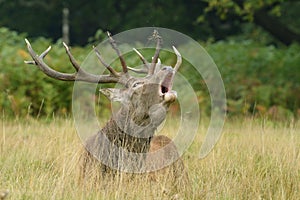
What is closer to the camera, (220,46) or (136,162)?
(136,162)

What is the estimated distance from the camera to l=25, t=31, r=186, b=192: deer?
17.6 feet

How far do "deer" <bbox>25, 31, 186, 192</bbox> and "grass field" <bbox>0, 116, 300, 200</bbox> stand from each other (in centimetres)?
18

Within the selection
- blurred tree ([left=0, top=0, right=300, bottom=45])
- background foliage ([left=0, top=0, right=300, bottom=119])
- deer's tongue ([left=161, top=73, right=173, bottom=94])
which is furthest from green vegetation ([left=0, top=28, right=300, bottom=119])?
blurred tree ([left=0, top=0, right=300, bottom=45])

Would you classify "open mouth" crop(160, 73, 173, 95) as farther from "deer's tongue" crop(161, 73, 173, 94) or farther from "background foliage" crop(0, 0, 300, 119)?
"background foliage" crop(0, 0, 300, 119)

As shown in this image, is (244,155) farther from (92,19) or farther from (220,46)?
(92,19)

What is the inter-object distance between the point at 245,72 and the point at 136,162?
957 centimetres

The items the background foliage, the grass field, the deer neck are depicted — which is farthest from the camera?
the background foliage

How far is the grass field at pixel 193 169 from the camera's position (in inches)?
205

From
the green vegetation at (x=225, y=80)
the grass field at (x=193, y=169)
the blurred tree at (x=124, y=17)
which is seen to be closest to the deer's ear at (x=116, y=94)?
Answer: the grass field at (x=193, y=169)

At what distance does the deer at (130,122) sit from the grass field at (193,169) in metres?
0.18

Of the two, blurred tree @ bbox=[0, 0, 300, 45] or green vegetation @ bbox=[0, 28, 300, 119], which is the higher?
blurred tree @ bbox=[0, 0, 300, 45]

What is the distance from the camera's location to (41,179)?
5367mm

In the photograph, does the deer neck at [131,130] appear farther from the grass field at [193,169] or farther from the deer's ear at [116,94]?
the grass field at [193,169]

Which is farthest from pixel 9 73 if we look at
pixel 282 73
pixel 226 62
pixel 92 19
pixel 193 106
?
pixel 92 19
